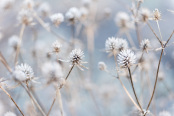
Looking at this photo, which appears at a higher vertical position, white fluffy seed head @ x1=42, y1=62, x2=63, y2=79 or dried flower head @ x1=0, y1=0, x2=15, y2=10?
dried flower head @ x1=0, y1=0, x2=15, y2=10

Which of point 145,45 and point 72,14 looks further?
point 72,14

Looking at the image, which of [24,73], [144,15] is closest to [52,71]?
[24,73]

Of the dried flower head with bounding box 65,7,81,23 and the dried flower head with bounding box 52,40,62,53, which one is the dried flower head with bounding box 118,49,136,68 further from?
the dried flower head with bounding box 65,7,81,23

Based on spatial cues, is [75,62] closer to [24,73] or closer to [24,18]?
[24,73]

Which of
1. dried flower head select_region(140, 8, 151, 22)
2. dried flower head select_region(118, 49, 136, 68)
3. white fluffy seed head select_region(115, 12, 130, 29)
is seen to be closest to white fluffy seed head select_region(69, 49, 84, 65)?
dried flower head select_region(118, 49, 136, 68)

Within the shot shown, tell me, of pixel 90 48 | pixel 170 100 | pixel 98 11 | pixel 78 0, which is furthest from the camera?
pixel 98 11

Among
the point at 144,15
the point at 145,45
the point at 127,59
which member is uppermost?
the point at 144,15

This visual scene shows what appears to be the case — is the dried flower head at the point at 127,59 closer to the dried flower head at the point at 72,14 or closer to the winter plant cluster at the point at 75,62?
the winter plant cluster at the point at 75,62

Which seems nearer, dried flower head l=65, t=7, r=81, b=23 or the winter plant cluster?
the winter plant cluster

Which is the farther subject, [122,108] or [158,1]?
[158,1]

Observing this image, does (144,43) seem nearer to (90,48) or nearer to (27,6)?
(27,6)

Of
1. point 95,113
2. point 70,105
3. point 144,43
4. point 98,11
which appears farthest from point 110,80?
point 144,43
